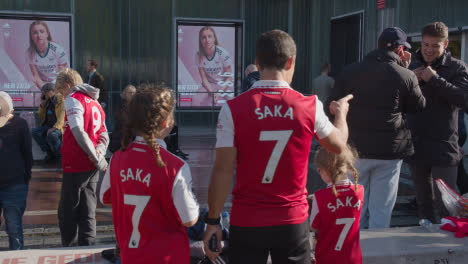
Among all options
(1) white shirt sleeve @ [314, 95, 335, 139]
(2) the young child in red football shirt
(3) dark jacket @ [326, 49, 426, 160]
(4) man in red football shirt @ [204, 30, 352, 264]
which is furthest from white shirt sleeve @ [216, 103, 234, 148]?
(3) dark jacket @ [326, 49, 426, 160]

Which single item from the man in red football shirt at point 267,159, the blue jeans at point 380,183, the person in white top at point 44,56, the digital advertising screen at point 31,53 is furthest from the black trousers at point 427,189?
the person in white top at point 44,56

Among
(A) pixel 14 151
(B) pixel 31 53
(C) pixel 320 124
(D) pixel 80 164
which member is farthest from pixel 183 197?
(B) pixel 31 53

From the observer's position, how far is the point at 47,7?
14703mm

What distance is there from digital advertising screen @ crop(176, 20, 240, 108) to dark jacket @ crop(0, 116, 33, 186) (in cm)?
1170

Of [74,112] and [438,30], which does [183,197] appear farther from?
[438,30]

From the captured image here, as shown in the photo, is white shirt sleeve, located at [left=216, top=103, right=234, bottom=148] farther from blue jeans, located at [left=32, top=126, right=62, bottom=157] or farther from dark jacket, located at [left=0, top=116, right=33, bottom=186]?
blue jeans, located at [left=32, top=126, right=62, bottom=157]

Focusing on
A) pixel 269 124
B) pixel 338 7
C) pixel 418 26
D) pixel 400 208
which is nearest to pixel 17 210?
pixel 269 124

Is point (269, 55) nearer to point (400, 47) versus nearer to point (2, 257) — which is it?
point (400, 47)

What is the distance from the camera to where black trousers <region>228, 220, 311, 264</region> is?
240 centimetres

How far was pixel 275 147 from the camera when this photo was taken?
7.74 feet

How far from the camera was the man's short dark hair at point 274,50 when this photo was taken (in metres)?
2.38

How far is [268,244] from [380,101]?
1.97m

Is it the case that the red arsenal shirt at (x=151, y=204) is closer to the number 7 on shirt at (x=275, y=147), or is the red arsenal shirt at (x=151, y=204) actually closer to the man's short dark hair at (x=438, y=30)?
the number 7 on shirt at (x=275, y=147)

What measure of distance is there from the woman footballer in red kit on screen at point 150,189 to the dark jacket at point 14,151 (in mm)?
2047
